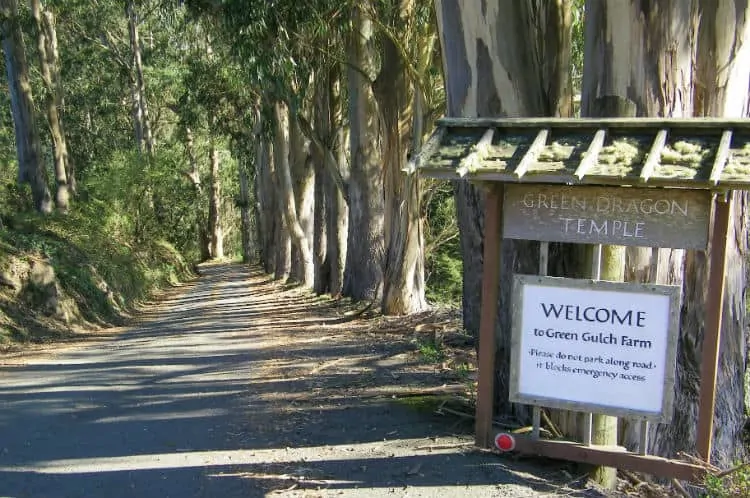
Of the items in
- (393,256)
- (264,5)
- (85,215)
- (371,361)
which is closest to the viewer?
(371,361)

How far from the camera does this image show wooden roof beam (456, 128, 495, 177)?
177 inches

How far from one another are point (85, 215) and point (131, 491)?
2017cm

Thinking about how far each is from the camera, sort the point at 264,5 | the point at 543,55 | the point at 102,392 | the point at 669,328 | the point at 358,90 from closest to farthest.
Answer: the point at 669,328
the point at 543,55
the point at 102,392
the point at 264,5
the point at 358,90

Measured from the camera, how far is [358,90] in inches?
570

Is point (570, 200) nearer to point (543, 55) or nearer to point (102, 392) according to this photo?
point (543, 55)

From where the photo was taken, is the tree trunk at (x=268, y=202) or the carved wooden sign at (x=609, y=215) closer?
the carved wooden sign at (x=609, y=215)

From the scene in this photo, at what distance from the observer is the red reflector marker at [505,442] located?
4.95 metres

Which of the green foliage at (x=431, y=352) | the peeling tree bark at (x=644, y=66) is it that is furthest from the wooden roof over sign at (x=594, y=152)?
the green foliage at (x=431, y=352)

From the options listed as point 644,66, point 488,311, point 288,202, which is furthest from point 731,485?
point 288,202

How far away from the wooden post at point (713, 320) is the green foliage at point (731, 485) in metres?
0.18

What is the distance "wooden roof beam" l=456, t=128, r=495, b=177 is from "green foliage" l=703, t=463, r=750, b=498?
2.36 meters

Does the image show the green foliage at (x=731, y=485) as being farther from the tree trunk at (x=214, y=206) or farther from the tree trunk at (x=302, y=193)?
the tree trunk at (x=214, y=206)

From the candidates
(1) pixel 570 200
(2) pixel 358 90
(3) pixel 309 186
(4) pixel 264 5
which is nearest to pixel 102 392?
(1) pixel 570 200

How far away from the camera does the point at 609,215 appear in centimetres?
454
